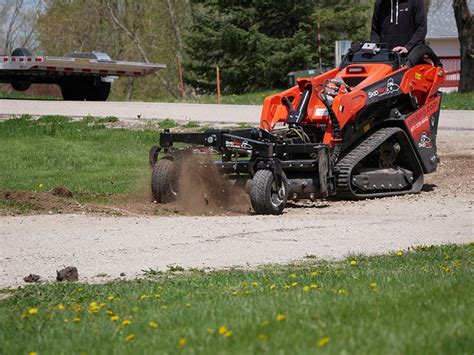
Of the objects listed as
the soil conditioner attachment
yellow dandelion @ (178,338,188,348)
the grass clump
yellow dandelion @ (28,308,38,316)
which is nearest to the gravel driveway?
the soil conditioner attachment

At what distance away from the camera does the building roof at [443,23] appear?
61750 mm

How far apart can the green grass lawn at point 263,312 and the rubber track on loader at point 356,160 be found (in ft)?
15.1

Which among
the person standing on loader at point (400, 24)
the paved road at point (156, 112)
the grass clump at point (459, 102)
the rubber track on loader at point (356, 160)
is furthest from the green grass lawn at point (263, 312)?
the grass clump at point (459, 102)

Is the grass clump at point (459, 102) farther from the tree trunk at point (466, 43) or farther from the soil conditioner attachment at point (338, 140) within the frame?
the soil conditioner attachment at point (338, 140)

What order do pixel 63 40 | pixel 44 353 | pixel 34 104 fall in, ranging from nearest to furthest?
pixel 44 353 → pixel 34 104 → pixel 63 40

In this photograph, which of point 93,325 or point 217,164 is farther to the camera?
point 217,164

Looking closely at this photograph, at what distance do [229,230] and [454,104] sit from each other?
63.8ft

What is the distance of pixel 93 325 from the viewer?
262 inches

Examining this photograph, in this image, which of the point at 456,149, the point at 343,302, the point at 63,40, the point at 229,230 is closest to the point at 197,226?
the point at 229,230

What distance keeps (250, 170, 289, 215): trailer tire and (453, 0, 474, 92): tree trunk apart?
26.5m

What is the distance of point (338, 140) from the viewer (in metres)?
14.0

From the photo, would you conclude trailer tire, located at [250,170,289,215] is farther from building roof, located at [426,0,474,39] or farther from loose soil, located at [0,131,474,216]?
building roof, located at [426,0,474,39]

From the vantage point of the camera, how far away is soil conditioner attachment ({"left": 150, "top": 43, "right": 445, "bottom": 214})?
13.4m

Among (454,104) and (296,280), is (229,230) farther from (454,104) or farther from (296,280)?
(454,104)
